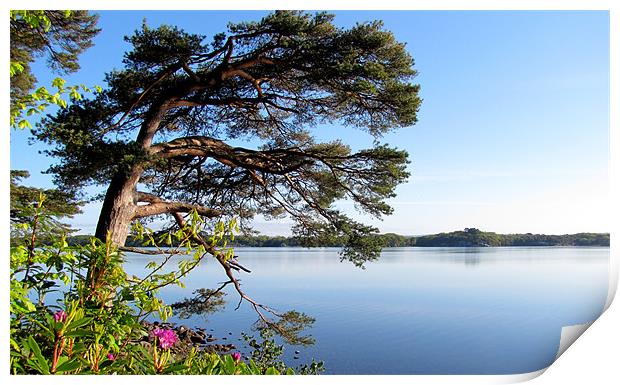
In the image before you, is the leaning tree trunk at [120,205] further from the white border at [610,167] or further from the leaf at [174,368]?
the leaf at [174,368]

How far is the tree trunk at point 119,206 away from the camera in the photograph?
15.8ft

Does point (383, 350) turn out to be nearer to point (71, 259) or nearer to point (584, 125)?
point (584, 125)

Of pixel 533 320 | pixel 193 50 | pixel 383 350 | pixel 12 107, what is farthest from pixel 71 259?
pixel 533 320

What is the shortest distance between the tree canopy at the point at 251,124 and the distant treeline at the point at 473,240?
357mm

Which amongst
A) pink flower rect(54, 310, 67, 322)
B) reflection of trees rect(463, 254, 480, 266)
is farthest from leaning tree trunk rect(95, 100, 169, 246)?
reflection of trees rect(463, 254, 480, 266)

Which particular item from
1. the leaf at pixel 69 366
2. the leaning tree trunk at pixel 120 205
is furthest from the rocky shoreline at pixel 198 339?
the leaf at pixel 69 366

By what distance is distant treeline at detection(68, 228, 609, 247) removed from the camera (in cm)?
655

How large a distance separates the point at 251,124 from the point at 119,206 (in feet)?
6.74

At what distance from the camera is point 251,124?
20.7ft

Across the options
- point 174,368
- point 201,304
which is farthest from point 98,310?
point 201,304

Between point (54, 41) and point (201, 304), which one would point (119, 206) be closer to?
point (201, 304)

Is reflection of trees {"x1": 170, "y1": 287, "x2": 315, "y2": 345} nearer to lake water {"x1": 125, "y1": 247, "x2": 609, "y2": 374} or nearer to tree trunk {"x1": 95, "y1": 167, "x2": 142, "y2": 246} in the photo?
lake water {"x1": 125, "y1": 247, "x2": 609, "y2": 374}

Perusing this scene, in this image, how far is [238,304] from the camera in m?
6.21

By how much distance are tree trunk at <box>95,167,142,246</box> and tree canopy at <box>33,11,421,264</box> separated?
0.01 m
